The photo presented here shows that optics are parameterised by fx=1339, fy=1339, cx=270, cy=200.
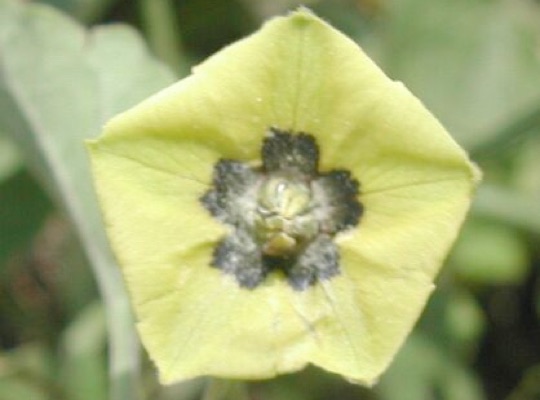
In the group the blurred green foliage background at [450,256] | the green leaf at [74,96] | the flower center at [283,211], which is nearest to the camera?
the flower center at [283,211]

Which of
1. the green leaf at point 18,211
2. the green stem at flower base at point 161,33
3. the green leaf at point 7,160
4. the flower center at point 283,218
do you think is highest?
the flower center at point 283,218

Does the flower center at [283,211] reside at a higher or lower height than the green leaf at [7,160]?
higher

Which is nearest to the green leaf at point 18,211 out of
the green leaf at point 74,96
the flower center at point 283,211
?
the green leaf at point 74,96

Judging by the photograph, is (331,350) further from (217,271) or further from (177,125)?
(177,125)

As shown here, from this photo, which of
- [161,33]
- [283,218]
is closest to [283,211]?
[283,218]

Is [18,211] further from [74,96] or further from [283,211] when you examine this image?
[283,211]

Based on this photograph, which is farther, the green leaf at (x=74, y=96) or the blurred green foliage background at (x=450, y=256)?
the blurred green foliage background at (x=450, y=256)

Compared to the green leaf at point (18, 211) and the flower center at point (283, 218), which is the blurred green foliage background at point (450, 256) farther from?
the flower center at point (283, 218)
